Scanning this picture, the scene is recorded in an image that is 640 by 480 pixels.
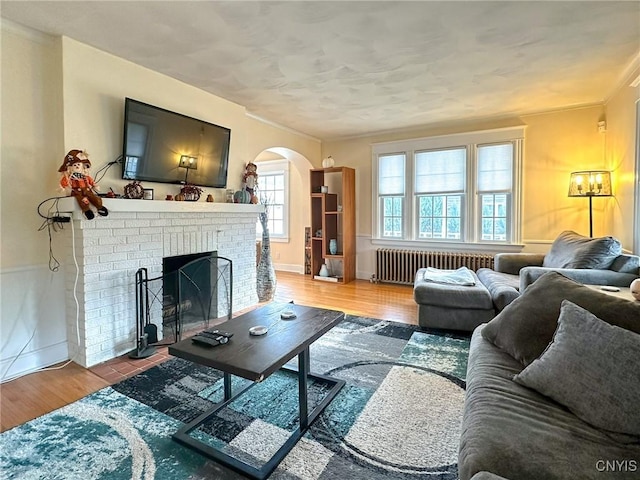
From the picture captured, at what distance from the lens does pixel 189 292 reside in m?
3.55

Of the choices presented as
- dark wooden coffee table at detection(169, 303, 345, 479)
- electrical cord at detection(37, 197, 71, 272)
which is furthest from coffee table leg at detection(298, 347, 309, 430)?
electrical cord at detection(37, 197, 71, 272)

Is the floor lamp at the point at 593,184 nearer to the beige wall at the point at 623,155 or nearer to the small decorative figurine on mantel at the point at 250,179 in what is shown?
the beige wall at the point at 623,155

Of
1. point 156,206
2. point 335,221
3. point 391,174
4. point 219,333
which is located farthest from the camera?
point 335,221

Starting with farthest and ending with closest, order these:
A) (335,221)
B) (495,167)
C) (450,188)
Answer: (335,221) < (450,188) < (495,167)

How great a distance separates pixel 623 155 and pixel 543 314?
3030 millimetres

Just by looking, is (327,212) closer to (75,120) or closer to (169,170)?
(169,170)

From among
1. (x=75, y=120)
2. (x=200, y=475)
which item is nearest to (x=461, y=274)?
(x=200, y=475)

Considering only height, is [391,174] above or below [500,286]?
above

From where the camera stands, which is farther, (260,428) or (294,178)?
(294,178)

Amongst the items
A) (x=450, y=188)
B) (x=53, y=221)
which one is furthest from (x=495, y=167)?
(x=53, y=221)

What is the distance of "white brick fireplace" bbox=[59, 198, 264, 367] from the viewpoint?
2590 millimetres

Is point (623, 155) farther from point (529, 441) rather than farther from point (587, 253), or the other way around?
point (529, 441)

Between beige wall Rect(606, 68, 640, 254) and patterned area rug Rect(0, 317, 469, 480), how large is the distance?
2440 millimetres

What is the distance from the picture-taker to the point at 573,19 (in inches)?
89.8
